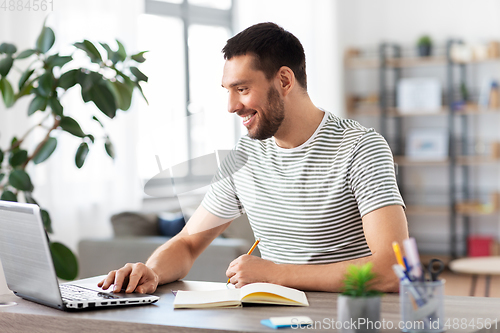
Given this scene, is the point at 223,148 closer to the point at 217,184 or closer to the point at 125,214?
the point at 217,184

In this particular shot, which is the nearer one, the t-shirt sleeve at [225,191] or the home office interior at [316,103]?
the t-shirt sleeve at [225,191]

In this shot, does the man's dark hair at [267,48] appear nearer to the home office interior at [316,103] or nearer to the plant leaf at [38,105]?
the plant leaf at [38,105]

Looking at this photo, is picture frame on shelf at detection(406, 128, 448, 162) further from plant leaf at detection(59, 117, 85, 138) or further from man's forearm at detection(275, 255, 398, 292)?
man's forearm at detection(275, 255, 398, 292)

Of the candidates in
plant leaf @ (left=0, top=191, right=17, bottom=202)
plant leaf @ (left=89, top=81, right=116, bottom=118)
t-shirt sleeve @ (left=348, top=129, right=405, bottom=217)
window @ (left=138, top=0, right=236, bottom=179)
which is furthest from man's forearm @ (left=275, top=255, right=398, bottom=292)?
plant leaf @ (left=0, top=191, right=17, bottom=202)

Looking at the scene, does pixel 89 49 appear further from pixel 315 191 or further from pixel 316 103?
pixel 316 103

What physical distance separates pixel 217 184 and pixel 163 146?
0.31m

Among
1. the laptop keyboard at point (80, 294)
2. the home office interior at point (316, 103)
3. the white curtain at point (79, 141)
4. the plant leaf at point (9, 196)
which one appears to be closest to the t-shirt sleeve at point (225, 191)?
the laptop keyboard at point (80, 294)

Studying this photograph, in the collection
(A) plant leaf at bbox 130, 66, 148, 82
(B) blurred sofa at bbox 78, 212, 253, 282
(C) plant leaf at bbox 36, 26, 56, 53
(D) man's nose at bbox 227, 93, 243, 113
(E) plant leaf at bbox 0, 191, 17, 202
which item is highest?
(C) plant leaf at bbox 36, 26, 56, 53

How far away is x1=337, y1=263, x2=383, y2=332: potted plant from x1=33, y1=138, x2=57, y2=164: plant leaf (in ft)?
5.66

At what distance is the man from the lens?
1.52m

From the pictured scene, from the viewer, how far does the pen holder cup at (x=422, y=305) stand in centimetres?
97

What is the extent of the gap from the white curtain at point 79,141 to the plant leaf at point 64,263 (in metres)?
1.01

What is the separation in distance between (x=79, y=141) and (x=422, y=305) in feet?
9.70

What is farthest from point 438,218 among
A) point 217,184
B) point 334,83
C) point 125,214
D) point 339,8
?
point 217,184
